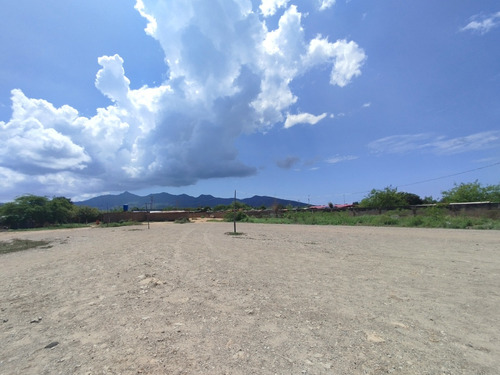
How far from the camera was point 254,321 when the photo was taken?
430 centimetres

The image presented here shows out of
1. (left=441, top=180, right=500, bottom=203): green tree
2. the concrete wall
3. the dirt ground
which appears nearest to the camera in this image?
the dirt ground

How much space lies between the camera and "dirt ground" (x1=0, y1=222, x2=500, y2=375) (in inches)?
124

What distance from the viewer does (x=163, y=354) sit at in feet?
10.9

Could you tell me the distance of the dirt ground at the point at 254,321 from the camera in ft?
10.3

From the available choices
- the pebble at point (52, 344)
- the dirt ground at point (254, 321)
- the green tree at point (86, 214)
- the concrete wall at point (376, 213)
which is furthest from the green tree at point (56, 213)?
the pebble at point (52, 344)

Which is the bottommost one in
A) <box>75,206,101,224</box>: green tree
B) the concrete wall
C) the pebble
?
the pebble

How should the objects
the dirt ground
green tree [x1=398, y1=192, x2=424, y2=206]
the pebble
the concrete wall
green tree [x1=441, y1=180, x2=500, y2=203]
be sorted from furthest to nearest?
green tree [x1=398, y1=192, x2=424, y2=206] → green tree [x1=441, y1=180, x2=500, y2=203] → the concrete wall → the pebble → the dirt ground

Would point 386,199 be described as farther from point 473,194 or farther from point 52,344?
point 52,344

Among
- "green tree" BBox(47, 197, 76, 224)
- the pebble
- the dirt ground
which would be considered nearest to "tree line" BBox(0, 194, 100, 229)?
"green tree" BBox(47, 197, 76, 224)

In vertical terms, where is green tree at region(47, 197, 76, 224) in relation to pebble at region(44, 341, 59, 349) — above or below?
above

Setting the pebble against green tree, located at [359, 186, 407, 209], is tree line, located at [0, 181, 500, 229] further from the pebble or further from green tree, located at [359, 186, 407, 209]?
the pebble

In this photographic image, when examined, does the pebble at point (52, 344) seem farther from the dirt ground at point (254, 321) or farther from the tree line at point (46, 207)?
the tree line at point (46, 207)

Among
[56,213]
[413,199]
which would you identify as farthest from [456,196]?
[56,213]

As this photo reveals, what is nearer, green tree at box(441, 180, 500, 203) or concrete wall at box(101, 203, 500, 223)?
concrete wall at box(101, 203, 500, 223)
